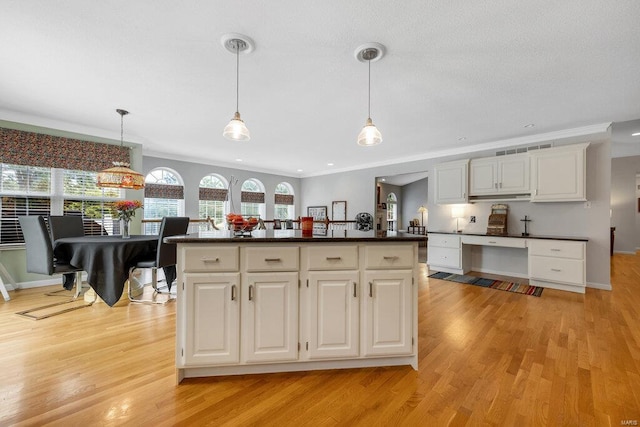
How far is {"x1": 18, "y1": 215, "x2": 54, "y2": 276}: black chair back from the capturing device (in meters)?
3.06

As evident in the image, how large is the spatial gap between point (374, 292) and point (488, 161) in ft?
14.1

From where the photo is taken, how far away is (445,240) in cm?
544

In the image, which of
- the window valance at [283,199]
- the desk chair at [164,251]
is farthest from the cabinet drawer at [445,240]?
the window valance at [283,199]

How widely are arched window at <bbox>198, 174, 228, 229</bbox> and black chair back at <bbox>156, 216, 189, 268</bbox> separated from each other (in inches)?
150

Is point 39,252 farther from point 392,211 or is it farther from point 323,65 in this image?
point 392,211

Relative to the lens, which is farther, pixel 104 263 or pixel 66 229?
pixel 66 229

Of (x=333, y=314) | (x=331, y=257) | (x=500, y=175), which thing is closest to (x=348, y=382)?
(x=333, y=314)

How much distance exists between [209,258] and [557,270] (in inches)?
197

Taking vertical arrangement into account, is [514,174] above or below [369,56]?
below

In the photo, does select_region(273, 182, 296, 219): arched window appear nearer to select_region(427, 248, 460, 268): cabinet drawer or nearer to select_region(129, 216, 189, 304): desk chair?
select_region(427, 248, 460, 268): cabinet drawer

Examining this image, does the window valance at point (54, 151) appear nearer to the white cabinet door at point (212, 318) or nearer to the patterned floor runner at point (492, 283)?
the white cabinet door at point (212, 318)

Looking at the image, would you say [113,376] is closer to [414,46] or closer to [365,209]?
[414,46]

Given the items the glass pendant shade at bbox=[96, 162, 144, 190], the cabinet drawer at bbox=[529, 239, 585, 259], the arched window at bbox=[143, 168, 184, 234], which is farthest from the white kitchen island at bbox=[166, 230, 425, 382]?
the arched window at bbox=[143, 168, 184, 234]

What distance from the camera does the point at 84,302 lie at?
349 centimetres
